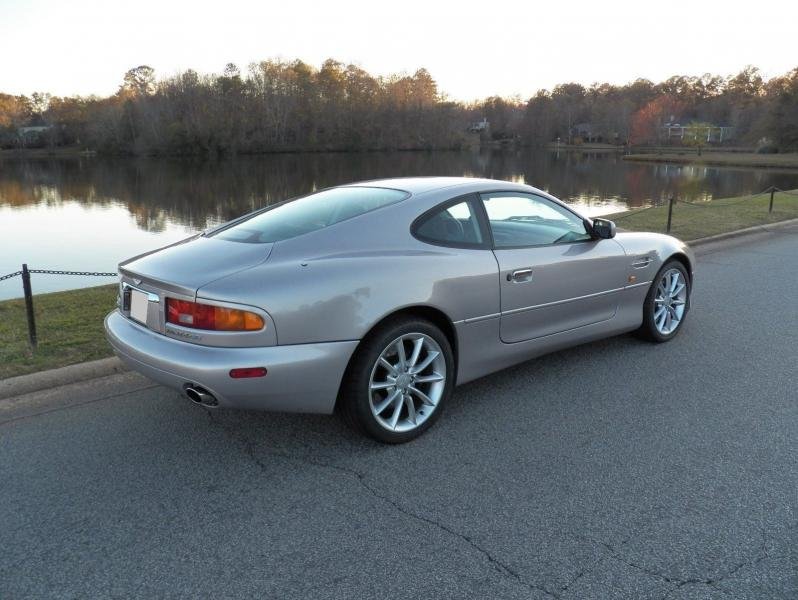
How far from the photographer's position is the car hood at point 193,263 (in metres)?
3.21

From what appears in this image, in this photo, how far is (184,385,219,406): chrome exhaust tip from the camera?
312 cm

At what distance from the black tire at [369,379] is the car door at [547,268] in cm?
72

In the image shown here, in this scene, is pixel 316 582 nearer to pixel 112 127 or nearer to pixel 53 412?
pixel 53 412

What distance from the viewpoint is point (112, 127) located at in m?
94.5

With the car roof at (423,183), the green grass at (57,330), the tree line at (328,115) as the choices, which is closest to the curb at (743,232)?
the car roof at (423,183)

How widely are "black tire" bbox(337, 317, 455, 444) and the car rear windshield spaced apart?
73 cm

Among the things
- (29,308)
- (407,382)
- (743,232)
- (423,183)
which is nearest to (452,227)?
(423,183)

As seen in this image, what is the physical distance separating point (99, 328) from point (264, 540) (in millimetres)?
3552

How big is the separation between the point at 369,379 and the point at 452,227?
113cm

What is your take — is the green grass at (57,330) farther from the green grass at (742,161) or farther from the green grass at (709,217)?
the green grass at (742,161)

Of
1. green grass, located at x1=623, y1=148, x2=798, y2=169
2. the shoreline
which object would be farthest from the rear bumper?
green grass, located at x1=623, y1=148, x2=798, y2=169

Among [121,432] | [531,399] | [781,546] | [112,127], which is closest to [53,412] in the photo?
[121,432]

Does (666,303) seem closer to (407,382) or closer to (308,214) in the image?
(407,382)

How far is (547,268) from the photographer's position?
4203 millimetres
